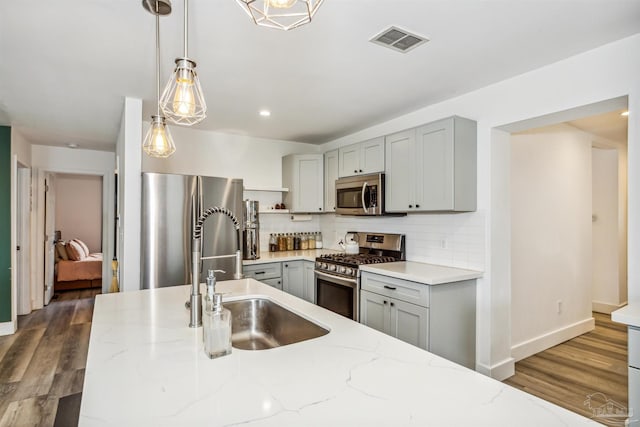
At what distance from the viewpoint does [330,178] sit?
14.5 ft

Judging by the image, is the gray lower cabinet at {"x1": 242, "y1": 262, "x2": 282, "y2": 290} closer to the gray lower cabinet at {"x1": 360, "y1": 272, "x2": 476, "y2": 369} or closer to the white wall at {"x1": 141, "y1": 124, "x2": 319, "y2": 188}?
the white wall at {"x1": 141, "y1": 124, "x2": 319, "y2": 188}

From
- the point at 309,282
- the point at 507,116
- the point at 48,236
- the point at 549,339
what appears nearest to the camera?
the point at 507,116

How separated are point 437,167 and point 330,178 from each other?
166cm

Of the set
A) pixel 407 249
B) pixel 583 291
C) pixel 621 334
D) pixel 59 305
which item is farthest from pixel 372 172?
pixel 59 305

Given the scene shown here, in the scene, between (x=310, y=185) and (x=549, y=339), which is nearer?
(x=549, y=339)

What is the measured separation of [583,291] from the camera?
4.21m

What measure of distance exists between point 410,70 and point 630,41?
126 centimetres

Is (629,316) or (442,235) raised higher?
(442,235)

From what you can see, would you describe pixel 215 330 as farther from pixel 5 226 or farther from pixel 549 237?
pixel 5 226

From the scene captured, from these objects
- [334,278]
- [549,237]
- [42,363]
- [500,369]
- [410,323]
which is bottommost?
[42,363]

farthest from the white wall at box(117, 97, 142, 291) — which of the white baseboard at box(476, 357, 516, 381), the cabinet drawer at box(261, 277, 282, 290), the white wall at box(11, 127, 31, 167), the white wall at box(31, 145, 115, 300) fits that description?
the white baseboard at box(476, 357, 516, 381)

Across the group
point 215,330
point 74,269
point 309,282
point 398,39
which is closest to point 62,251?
point 74,269

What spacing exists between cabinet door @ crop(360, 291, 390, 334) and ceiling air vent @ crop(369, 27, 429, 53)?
75.4 inches

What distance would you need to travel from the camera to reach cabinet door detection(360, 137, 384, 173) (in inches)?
142
